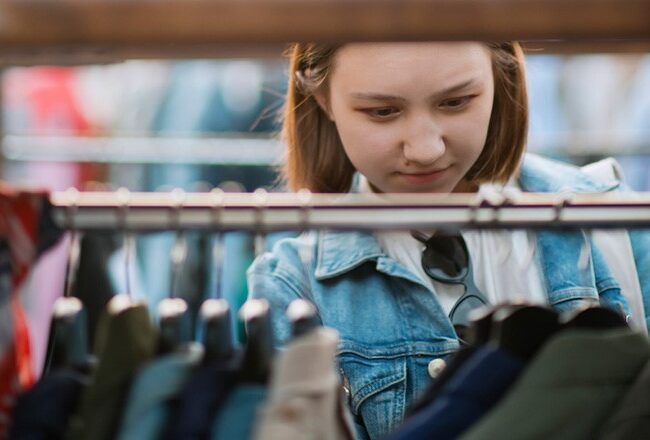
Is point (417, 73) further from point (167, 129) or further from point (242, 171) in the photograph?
point (167, 129)

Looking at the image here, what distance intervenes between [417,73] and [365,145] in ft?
0.43

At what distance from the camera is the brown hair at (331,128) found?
56.0 inches

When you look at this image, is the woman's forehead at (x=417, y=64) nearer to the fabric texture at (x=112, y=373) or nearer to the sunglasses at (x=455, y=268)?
the sunglasses at (x=455, y=268)

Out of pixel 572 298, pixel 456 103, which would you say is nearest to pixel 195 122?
pixel 456 103

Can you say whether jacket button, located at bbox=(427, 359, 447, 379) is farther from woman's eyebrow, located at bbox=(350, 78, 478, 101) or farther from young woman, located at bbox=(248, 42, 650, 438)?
woman's eyebrow, located at bbox=(350, 78, 478, 101)

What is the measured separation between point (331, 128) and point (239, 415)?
A: 0.74 metres

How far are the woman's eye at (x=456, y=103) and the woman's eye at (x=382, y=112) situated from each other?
60 mm

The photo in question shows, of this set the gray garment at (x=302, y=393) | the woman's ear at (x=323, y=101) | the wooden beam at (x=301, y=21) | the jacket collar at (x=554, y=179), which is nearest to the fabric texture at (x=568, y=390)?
the gray garment at (x=302, y=393)

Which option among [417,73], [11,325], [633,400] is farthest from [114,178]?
[633,400]

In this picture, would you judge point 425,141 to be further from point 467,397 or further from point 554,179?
point 467,397

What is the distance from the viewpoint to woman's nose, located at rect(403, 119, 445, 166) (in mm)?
1267

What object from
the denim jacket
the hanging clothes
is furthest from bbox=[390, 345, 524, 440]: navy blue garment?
the denim jacket

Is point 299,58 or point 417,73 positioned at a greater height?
point 299,58

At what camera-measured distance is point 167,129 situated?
3.78m
